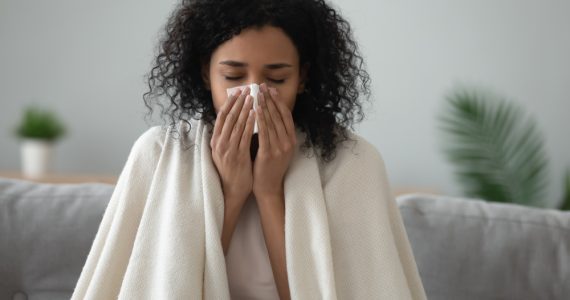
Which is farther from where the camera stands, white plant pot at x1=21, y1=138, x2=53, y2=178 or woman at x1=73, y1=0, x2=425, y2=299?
white plant pot at x1=21, y1=138, x2=53, y2=178

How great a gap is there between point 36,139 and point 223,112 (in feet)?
7.89

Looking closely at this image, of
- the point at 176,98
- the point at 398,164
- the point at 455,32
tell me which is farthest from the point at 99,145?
the point at 176,98

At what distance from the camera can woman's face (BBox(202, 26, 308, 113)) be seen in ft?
4.51

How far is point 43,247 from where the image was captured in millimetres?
1840

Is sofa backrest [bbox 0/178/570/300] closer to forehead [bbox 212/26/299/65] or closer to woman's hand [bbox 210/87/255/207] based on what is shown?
woman's hand [bbox 210/87/255/207]

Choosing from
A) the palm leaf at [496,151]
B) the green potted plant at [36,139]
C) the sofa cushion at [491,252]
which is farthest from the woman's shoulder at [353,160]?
the green potted plant at [36,139]

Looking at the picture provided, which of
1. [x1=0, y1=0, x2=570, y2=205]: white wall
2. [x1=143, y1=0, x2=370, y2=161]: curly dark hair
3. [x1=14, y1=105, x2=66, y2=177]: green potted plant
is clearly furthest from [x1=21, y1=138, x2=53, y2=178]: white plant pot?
[x1=143, y1=0, x2=370, y2=161]: curly dark hair

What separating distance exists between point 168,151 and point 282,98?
0.86 ft

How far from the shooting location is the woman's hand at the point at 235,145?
1383 mm

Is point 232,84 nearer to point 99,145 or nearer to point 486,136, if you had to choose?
point 486,136

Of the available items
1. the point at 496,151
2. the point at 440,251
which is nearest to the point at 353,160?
the point at 440,251

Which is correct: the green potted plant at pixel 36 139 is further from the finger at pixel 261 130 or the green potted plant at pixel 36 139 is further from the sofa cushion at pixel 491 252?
the finger at pixel 261 130

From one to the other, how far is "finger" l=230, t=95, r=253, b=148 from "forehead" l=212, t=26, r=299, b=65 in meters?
0.07

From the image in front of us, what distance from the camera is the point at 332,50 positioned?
4.89 ft
